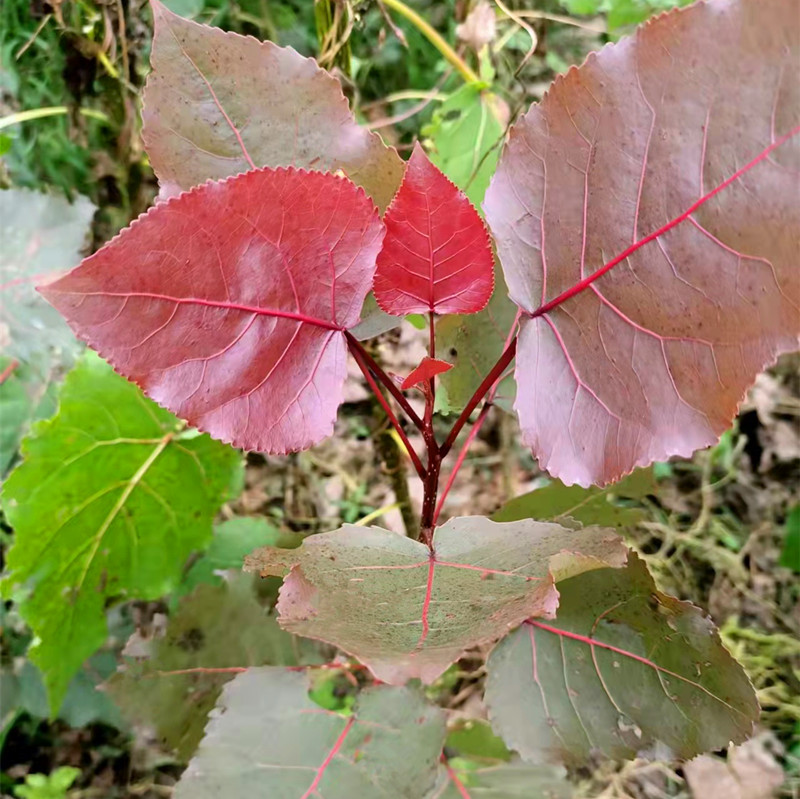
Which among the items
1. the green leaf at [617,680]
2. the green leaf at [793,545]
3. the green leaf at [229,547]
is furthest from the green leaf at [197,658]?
the green leaf at [793,545]

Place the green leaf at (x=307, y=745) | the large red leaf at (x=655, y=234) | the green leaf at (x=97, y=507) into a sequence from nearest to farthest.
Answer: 1. the large red leaf at (x=655, y=234)
2. the green leaf at (x=307, y=745)
3. the green leaf at (x=97, y=507)

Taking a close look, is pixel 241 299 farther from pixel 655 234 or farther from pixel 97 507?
pixel 97 507

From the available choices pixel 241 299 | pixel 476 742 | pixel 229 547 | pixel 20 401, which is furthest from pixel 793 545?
pixel 20 401

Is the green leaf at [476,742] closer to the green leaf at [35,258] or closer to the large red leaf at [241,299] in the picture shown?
the large red leaf at [241,299]

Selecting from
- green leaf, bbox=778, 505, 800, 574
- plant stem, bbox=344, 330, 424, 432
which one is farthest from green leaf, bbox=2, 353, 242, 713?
green leaf, bbox=778, 505, 800, 574

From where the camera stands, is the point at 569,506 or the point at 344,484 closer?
the point at 569,506

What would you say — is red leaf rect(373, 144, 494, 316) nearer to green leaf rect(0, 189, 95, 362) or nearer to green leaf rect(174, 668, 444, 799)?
green leaf rect(174, 668, 444, 799)

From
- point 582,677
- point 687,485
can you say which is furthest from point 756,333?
point 687,485
